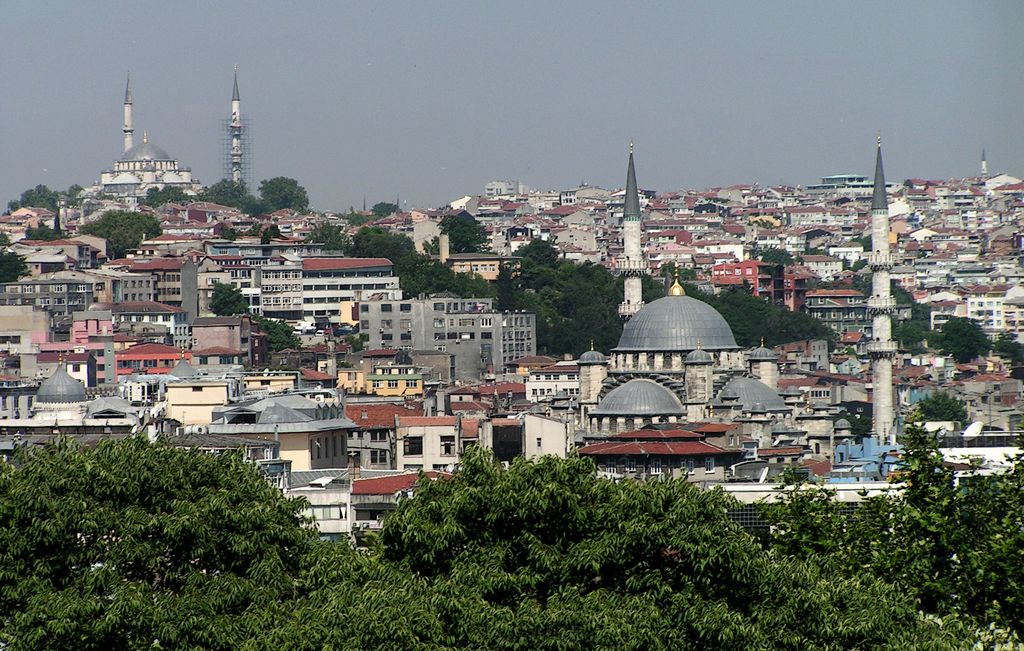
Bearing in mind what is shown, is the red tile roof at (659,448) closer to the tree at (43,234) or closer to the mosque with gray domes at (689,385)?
the mosque with gray domes at (689,385)

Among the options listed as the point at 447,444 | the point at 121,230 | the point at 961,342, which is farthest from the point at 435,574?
the point at 121,230

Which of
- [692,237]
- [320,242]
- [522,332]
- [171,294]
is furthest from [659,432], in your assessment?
[692,237]

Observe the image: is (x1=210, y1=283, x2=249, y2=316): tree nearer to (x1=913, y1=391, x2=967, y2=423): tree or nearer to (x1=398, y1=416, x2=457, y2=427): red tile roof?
(x1=913, y1=391, x2=967, y2=423): tree

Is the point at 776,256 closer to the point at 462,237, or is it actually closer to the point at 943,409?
the point at 462,237

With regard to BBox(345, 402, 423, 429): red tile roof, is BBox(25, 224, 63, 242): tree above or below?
above

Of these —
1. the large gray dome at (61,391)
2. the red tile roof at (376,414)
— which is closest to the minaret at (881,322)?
the red tile roof at (376,414)

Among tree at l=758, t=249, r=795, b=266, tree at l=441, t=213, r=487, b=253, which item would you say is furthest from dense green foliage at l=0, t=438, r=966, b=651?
tree at l=758, t=249, r=795, b=266
